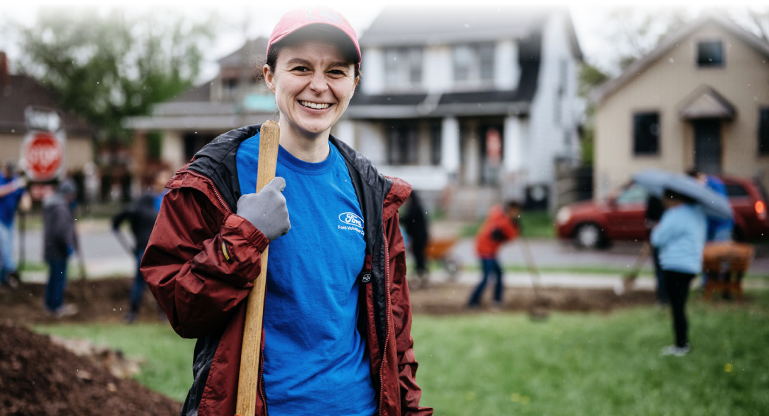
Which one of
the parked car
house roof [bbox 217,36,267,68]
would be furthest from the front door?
house roof [bbox 217,36,267,68]

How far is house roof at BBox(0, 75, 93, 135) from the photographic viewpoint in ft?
91.5

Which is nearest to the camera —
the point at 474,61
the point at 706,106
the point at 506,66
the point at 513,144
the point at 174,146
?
the point at 706,106

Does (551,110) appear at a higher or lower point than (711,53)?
lower

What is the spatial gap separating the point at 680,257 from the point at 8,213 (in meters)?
9.85

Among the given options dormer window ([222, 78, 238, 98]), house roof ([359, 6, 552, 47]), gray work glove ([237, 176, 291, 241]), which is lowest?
gray work glove ([237, 176, 291, 241])

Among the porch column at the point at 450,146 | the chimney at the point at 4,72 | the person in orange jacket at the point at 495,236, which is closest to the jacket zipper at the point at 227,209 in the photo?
the person in orange jacket at the point at 495,236

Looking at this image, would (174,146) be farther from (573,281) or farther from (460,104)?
(573,281)

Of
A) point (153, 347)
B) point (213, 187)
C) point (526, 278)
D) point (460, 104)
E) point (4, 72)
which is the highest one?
point (4, 72)

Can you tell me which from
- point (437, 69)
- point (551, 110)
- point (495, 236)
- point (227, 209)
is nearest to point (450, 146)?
point (437, 69)

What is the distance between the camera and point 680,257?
21.8 feet

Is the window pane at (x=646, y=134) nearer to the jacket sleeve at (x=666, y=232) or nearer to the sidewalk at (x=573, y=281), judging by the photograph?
the sidewalk at (x=573, y=281)

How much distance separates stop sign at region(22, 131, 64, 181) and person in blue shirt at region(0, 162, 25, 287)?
259 mm

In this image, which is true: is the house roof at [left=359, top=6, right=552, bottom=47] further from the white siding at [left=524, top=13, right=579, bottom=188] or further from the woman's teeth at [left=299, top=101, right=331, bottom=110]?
the woman's teeth at [left=299, top=101, right=331, bottom=110]

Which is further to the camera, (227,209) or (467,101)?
(467,101)
